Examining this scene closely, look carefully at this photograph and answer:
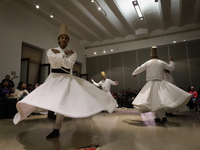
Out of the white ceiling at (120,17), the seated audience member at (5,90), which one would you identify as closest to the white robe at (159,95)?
the seated audience member at (5,90)

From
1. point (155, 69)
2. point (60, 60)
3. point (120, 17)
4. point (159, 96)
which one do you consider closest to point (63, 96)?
point (60, 60)

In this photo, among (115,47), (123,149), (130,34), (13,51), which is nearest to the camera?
(123,149)

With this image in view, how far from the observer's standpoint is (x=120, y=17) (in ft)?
24.0

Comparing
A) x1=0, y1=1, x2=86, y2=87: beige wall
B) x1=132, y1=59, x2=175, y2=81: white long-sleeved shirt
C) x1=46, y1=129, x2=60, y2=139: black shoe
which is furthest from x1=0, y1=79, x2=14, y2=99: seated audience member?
x1=132, y1=59, x2=175, y2=81: white long-sleeved shirt

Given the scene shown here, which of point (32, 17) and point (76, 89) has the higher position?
point (32, 17)

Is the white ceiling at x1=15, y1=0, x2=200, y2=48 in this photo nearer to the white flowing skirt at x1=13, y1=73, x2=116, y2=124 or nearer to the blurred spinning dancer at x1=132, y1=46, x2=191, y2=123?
the blurred spinning dancer at x1=132, y1=46, x2=191, y2=123

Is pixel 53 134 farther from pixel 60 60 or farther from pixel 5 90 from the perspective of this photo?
pixel 5 90

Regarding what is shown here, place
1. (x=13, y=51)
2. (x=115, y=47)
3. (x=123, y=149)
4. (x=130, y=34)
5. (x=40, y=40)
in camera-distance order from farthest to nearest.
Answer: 1. (x=115, y=47)
2. (x=130, y=34)
3. (x=40, y=40)
4. (x=13, y=51)
5. (x=123, y=149)

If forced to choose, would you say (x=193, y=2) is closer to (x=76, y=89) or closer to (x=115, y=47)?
(x=115, y=47)

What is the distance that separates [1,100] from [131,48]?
26.2 ft

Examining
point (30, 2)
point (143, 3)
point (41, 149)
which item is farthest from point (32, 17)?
point (41, 149)

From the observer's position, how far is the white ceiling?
20.2ft

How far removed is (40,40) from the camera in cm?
688

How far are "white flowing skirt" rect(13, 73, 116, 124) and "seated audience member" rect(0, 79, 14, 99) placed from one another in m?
2.84
